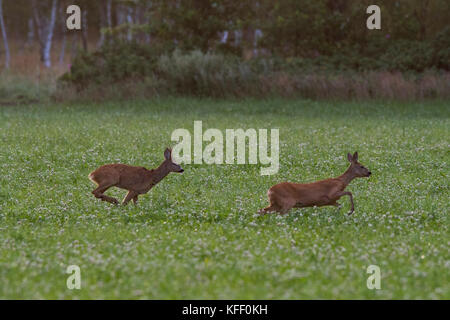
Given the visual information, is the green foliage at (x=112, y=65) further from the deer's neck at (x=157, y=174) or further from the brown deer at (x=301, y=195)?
the brown deer at (x=301, y=195)

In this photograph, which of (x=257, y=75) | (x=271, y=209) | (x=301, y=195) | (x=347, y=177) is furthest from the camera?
(x=257, y=75)

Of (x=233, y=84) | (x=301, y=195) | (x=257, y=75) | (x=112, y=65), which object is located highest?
(x=112, y=65)

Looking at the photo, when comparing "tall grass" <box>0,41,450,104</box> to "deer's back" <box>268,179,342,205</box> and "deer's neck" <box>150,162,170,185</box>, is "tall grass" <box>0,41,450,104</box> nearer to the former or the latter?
"deer's neck" <box>150,162,170,185</box>

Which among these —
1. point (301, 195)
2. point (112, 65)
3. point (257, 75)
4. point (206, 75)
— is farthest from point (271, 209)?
point (112, 65)

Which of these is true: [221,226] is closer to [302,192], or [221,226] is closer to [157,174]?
[302,192]

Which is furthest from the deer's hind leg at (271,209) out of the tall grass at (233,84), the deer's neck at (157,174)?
the tall grass at (233,84)

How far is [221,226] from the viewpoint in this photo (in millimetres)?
Result: 11391

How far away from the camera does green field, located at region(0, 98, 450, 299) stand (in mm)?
7996

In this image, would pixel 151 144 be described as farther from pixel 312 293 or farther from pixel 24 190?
pixel 312 293

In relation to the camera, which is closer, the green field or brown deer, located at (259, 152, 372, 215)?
the green field

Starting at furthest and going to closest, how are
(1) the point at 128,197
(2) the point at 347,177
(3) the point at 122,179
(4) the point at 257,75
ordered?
(4) the point at 257,75, (1) the point at 128,197, (3) the point at 122,179, (2) the point at 347,177

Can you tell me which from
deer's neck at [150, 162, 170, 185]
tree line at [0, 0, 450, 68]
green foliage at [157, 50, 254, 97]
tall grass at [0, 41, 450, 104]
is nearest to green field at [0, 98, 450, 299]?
deer's neck at [150, 162, 170, 185]

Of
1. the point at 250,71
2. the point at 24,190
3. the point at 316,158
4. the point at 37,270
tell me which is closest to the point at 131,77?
the point at 250,71

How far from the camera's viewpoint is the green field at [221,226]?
7996 mm
